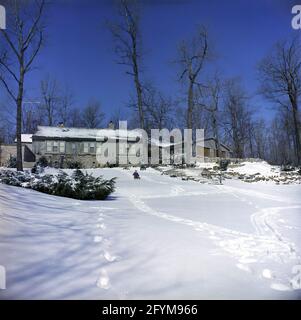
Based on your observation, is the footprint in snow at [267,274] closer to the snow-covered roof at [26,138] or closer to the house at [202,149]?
the house at [202,149]

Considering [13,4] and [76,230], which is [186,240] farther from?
[13,4]

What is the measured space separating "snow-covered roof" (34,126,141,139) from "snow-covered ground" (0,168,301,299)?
0.39m

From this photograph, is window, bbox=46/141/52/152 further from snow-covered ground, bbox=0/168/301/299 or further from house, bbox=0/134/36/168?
snow-covered ground, bbox=0/168/301/299

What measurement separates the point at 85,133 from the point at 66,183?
1.18 metres

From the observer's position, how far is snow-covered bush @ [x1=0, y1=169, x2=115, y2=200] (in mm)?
3266

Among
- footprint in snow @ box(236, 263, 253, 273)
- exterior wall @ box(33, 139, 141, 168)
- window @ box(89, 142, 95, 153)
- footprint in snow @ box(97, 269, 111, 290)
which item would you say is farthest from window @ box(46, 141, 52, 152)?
footprint in snow @ box(236, 263, 253, 273)

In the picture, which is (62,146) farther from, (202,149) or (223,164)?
(223,164)

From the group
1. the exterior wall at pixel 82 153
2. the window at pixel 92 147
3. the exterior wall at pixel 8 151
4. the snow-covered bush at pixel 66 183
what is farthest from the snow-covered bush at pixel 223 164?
the exterior wall at pixel 8 151

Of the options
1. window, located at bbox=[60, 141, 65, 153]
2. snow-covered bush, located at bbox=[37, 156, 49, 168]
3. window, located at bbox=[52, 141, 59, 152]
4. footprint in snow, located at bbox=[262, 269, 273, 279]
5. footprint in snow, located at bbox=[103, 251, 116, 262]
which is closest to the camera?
footprint in snow, located at bbox=[262, 269, 273, 279]

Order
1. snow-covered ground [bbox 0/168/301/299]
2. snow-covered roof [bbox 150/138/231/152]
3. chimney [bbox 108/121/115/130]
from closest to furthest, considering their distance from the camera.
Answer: snow-covered ground [bbox 0/168/301/299], chimney [bbox 108/121/115/130], snow-covered roof [bbox 150/138/231/152]

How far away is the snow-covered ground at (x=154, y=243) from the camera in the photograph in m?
1.51

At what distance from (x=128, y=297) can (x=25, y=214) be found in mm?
1274
